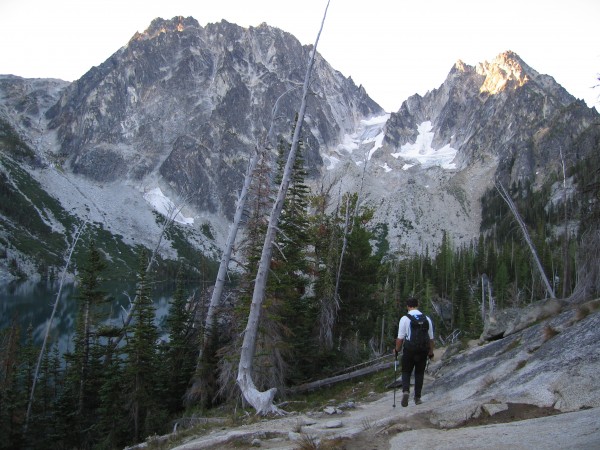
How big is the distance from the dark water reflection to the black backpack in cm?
3264

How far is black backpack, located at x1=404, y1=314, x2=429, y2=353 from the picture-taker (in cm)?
816

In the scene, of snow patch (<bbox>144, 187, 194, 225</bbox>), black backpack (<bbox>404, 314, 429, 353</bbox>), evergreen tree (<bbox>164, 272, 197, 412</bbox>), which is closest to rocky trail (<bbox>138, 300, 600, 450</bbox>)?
black backpack (<bbox>404, 314, 429, 353</bbox>)

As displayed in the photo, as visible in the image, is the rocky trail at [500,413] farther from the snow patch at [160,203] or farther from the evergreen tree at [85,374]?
the snow patch at [160,203]

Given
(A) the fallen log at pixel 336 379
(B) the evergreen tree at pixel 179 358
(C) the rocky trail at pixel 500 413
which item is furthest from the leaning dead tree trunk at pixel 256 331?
(B) the evergreen tree at pixel 179 358

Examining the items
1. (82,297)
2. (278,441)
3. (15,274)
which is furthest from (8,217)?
(278,441)

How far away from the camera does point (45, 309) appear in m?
72.4

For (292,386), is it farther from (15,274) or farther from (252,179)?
(15,274)

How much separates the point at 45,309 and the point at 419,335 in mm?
81230

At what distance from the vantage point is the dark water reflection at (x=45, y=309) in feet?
167

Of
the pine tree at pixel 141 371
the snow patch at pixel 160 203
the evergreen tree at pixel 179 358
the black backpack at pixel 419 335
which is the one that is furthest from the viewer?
the snow patch at pixel 160 203

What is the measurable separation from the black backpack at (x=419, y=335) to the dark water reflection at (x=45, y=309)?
3264 centimetres

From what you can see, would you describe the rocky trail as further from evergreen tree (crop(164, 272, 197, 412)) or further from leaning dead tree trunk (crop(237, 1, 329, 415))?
evergreen tree (crop(164, 272, 197, 412))

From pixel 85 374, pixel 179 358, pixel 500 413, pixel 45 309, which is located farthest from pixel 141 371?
pixel 45 309

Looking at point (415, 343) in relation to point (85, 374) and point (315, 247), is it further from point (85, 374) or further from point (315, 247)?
point (85, 374)
